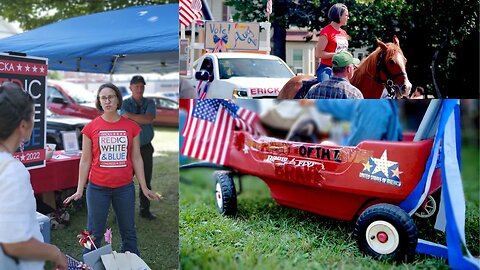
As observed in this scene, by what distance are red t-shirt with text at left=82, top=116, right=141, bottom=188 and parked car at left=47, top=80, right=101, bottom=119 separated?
216 cm

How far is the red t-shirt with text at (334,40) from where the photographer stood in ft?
9.12

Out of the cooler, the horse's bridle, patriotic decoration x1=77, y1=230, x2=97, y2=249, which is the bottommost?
patriotic decoration x1=77, y1=230, x2=97, y2=249

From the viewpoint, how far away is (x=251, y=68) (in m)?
2.80

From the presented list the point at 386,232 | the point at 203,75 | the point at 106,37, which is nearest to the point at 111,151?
the point at 203,75

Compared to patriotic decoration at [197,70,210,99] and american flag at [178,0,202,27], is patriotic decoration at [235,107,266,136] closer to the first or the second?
patriotic decoration at [197,70,210,99]

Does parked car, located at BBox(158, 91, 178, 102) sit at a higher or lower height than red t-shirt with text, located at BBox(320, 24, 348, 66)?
lower

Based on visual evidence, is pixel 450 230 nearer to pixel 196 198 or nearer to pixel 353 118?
pixel 353 118

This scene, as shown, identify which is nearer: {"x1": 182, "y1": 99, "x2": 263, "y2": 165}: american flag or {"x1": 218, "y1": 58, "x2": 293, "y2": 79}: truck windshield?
{"x1": 218, "y1": 58, "x2": 293, "y2": 79}: truck windshield

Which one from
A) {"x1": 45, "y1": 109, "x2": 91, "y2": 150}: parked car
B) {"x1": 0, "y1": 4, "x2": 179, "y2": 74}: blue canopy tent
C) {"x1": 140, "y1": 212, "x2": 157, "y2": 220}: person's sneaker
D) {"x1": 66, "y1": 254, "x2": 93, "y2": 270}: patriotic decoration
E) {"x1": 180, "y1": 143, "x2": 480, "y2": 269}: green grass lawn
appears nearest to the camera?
{"x1": 180, "y1": 143, "x2": 480, "y2": 269}: green grass lawn

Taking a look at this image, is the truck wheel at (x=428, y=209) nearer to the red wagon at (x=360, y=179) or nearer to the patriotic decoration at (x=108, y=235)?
the red wagon at (x=360, y=179)

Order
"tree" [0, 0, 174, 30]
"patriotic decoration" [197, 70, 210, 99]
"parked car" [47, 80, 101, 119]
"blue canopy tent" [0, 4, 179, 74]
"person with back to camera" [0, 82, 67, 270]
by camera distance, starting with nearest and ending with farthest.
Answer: "person with back to camera" [0, 82, 67, 270] → "patriotic decoration" [197, 70, 210, 99] → "blue canopy tent" [0, 4, 179, 74] → "tree" [0, 0, 174, 30] → "parked car" [47, 80, 101, 119]

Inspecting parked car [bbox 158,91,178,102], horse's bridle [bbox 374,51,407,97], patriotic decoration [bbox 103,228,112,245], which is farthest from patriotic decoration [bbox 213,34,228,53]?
parked car [bbox 158,91,178,102]

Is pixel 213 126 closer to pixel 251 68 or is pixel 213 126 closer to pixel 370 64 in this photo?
pixel 251 68

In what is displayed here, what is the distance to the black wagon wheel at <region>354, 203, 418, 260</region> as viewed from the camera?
102 inches
